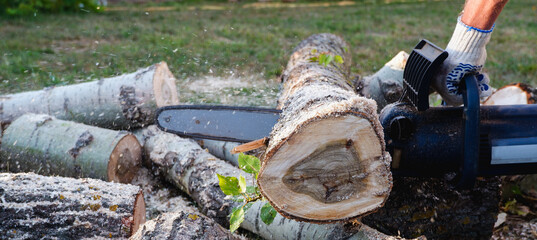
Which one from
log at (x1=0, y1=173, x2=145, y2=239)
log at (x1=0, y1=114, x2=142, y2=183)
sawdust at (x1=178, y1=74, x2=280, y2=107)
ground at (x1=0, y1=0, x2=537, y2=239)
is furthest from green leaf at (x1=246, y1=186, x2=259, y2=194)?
sawdust at (x1=178, y1=74, x2=280, y2=107)

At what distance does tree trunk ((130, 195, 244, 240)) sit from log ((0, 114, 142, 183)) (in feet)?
3.23

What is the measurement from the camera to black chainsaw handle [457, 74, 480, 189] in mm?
1646

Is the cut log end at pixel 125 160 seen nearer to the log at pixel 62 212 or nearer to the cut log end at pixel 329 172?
the log at pixel 62 212

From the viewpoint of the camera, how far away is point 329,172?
1.53m

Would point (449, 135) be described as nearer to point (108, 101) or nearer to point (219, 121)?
point (219, 121)

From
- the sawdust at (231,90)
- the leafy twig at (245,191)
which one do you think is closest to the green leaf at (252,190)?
the leafy twig at (245,191)

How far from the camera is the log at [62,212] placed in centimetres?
185

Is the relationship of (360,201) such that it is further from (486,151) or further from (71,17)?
(71,17)

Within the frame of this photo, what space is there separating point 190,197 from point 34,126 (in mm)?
1021

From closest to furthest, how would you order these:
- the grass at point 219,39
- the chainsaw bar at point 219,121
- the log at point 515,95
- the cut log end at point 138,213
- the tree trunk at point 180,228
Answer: the tree trunk at point 180,228 → the cut log end at point 138,213 → the chainsaw bar at point 219,121 → the log at point 515,95 → the grass at point 219,39

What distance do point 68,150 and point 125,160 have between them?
0.31 m

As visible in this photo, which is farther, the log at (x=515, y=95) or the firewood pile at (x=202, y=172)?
the log at (x=515, y=95)

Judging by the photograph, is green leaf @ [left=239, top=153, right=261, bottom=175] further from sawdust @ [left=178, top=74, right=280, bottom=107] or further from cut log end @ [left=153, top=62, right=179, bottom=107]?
sawdust @ [left=178, top=74, right=280, bottom=107]

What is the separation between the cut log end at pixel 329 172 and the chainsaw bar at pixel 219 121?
0.53m
